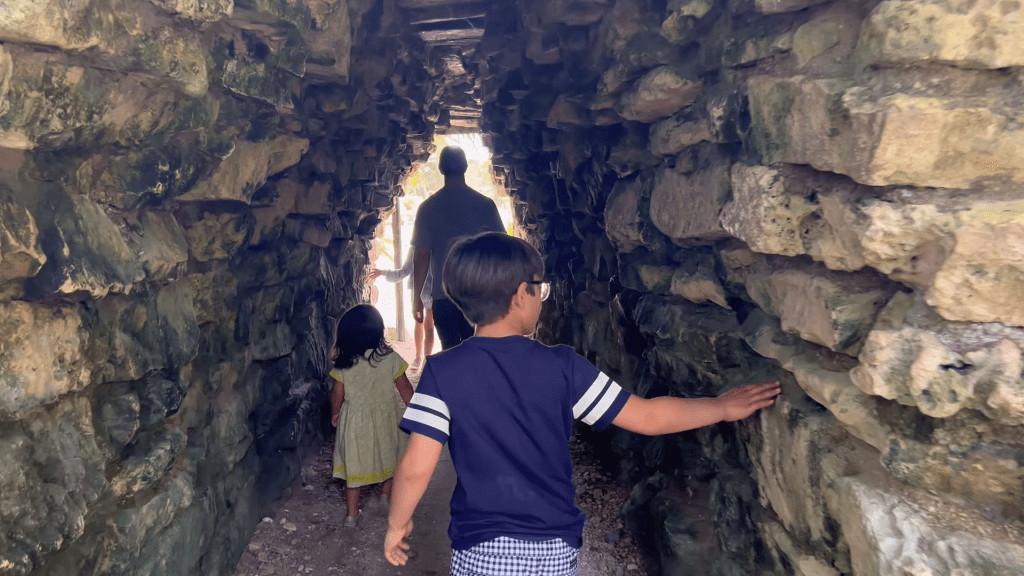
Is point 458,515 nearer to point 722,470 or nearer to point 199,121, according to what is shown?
point 722,470

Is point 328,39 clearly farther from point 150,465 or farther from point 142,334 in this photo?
point 150,465

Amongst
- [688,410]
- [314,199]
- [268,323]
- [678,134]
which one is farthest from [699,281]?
[314,199]

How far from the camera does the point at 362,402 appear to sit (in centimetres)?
351

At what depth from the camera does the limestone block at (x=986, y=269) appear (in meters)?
1.30

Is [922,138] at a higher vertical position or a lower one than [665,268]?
higher

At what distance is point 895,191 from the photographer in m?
1.49

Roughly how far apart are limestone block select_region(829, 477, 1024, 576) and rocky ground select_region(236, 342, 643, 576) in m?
1.55

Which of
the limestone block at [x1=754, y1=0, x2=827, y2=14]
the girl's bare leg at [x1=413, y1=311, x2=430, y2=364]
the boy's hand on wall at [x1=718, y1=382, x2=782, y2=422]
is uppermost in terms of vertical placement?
the limestone block at [x1=754, y1=0, x2=827, y2=14]

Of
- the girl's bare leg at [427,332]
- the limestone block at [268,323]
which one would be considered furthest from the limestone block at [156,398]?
the girl's bare leg at [427,332]

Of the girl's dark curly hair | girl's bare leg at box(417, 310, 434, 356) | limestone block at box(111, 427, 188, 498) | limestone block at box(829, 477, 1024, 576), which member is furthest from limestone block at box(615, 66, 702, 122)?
girl's bare leg at box(417, 310, 434, 356)

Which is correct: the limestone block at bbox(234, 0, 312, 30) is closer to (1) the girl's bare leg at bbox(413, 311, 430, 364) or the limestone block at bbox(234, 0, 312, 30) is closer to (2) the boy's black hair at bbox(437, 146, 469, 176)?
(2) the boy's black hair at bbox(437, 146, 469, 176)

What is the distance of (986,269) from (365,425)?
285cm

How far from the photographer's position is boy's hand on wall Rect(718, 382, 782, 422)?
6.52ft

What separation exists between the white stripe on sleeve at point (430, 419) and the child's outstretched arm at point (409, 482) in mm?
37
